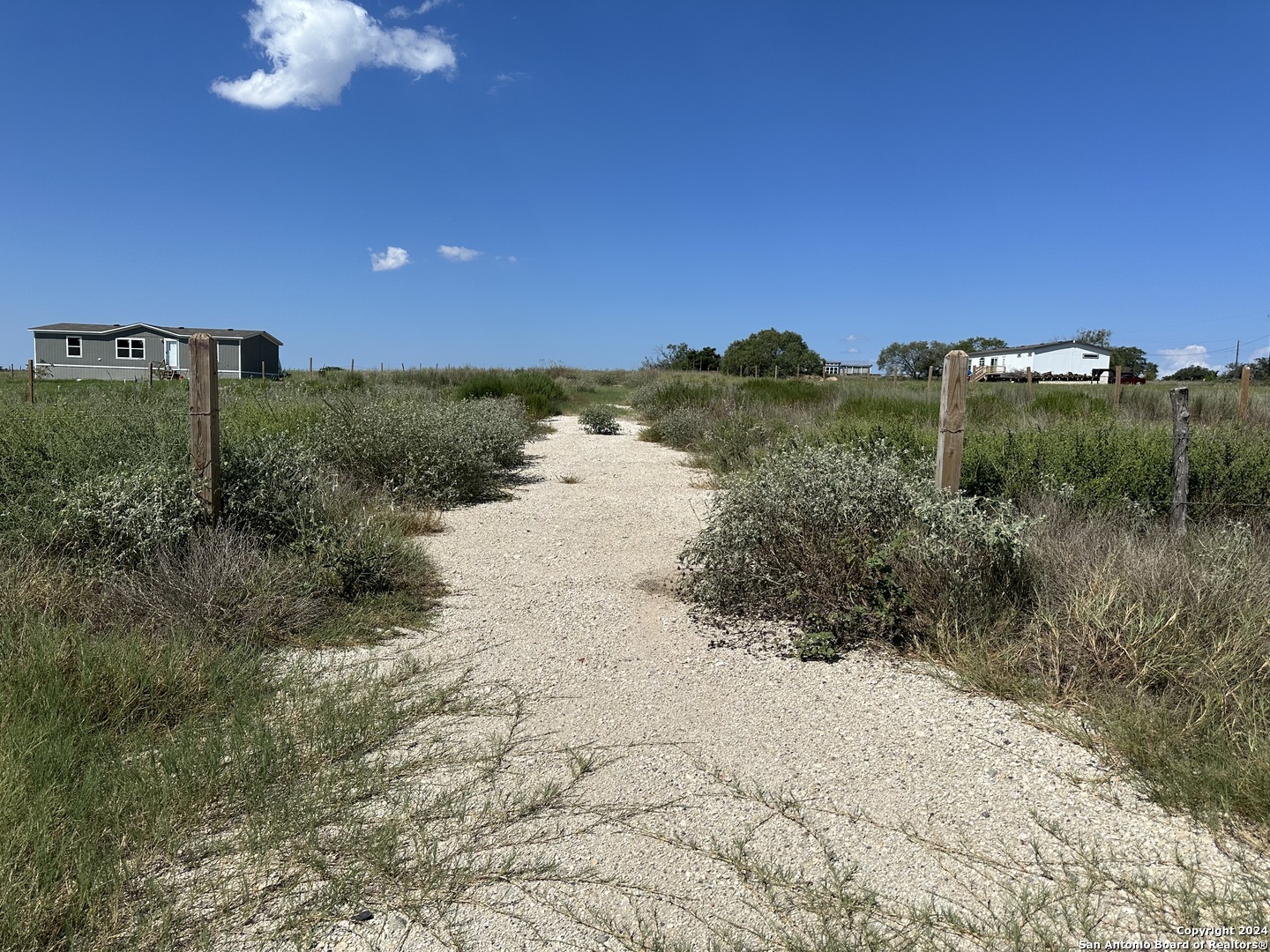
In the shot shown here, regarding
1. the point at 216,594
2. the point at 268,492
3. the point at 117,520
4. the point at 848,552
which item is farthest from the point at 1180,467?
the point at 117,520

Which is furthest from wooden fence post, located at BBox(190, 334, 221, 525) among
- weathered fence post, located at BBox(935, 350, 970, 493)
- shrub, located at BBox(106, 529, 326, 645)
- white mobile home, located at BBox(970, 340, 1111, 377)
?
white mobile home, located at BBox(970, 340, 1111, 377)

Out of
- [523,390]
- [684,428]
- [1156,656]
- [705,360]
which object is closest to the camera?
[1156,656]

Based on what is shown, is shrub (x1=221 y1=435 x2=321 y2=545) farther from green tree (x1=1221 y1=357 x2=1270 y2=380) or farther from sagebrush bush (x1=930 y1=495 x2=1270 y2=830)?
green tree (x1=1221 y1=357 x2=1270 y2=380)

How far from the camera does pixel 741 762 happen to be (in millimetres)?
3041

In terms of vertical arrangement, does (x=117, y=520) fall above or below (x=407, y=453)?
below

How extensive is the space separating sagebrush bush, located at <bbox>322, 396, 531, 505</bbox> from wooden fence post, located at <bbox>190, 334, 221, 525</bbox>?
2988mm

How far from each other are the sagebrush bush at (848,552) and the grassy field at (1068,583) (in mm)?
12

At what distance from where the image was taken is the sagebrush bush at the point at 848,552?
4191mm

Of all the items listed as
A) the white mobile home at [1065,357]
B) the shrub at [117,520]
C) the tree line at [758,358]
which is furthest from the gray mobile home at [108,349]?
the white mobile home at [1065,357]

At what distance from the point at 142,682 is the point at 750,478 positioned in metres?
3.79

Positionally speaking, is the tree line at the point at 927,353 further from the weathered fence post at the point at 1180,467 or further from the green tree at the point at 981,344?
the weathered fence post at the point at 1180,467

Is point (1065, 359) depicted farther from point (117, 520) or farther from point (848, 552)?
point (117, 520)

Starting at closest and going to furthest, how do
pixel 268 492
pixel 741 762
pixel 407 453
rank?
pixel 741 762
pixel 268 492
pixel 407 453

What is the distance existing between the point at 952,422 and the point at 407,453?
6046 mm
